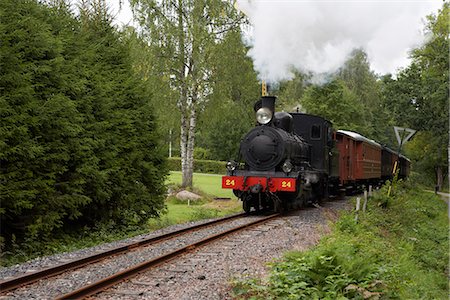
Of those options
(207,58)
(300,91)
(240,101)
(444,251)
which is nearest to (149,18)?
(207,58)

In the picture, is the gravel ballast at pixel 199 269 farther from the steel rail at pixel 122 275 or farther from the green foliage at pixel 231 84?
the green foliage at pixel 231 84

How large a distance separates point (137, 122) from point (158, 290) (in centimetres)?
689

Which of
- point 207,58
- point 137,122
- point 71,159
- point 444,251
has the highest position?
point 207,58

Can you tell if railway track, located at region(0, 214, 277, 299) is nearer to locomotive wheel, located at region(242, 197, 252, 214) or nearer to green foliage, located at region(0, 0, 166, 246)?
green foliage, located at region(0, 0, 166, 246)

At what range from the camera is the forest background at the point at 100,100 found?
7.86 m

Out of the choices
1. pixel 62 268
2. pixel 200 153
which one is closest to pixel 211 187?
pixel 62 268

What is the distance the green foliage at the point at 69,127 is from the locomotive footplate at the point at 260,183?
1.96 meters

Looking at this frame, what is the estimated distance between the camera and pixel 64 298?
4.98 m

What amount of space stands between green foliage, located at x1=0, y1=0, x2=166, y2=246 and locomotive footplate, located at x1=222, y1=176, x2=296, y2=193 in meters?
1.96

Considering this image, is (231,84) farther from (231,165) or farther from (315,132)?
(231,165)

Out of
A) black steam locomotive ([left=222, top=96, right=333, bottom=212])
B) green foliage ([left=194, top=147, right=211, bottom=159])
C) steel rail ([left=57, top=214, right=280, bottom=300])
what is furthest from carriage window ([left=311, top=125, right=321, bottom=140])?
green foliage ([left=194, top=147, right=211, bottom=159])

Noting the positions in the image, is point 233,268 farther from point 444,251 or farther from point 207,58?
point 207,58

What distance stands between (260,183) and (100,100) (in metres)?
4.69

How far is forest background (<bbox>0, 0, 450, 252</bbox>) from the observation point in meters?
7.86
